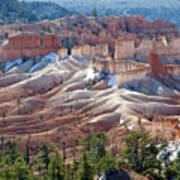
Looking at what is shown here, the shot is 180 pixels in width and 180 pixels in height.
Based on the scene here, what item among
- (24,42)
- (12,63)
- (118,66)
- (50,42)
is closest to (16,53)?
(24,42)

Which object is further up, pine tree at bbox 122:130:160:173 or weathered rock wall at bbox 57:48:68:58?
weathered rock wall at bbox 57:48:68:58

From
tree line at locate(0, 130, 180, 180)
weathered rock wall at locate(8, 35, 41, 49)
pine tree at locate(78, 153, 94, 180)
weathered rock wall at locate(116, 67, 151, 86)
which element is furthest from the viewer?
weathered rock wall at locate(8, 35, 41, 49)

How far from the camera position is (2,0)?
14012 centimetres

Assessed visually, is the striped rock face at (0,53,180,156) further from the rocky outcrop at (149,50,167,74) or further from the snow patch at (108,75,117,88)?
the rocky outcrop at (149,50,167,74)

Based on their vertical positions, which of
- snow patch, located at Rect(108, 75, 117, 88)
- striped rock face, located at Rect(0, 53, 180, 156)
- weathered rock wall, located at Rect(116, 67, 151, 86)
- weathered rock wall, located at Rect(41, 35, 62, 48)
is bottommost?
striped rock face, located at Rect(0, 53, 180, 156)

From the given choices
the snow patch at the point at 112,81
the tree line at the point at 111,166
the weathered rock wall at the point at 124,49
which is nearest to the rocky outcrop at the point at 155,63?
the snow patch at the point at 112,81

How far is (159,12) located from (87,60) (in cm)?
13478

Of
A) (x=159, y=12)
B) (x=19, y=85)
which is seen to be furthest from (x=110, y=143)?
(x=159, y=12)

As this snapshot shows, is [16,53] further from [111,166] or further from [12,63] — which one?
[111,166]

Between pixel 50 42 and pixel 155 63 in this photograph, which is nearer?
pixel 155 63

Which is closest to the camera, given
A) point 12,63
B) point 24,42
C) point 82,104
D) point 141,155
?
point 141,155

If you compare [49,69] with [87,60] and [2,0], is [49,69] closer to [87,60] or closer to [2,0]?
[87,60]

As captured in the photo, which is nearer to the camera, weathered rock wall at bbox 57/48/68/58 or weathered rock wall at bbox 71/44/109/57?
weathered rock wall at bbox 71/44/109/57

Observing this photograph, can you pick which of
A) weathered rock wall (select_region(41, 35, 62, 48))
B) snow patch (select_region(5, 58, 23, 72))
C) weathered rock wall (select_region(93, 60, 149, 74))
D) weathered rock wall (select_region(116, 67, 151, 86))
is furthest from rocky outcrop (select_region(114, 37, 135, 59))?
snow patch (select_region(5, 58, 23, 72))
